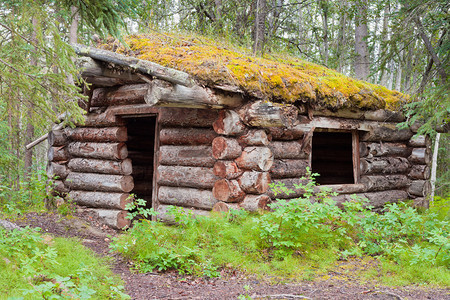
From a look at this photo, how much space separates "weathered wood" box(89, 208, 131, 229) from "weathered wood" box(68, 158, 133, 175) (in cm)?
77

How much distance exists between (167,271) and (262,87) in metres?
3.10

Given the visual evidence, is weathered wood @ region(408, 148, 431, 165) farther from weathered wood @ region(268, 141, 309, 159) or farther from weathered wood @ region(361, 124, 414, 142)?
weathered wood @ region(268, 141, 309, 159)

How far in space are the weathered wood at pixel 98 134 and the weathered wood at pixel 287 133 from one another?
313 centimetres

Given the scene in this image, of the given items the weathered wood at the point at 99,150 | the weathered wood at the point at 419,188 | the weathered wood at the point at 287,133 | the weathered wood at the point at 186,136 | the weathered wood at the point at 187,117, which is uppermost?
the weathered wood at the point at 187,117

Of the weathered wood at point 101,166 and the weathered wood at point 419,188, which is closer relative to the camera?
the weathered wood at point 101,166

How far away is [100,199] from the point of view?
26.4 ft

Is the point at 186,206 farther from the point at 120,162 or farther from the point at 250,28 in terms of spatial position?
the point at 250,28

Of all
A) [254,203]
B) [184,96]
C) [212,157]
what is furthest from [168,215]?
[184,96]

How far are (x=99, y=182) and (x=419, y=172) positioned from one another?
734 centimetres

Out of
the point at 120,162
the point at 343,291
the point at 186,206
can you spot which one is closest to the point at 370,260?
the point at 343,291

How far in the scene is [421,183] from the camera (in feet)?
31.0

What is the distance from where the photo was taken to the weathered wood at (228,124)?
6.17 m

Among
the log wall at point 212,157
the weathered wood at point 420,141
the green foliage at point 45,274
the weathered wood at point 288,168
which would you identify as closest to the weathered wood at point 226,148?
the log wall at point 212,157

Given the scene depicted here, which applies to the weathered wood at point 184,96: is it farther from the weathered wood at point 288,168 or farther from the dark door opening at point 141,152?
the dark door opening at point 141,152
